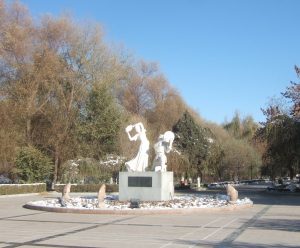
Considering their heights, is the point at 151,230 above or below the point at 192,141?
below

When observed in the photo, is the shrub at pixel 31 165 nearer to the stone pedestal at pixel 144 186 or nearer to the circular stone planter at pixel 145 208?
the circular stone planter at pixel 145 208

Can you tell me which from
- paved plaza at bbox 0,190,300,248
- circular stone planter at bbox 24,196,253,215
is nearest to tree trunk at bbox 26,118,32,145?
circular stone planter at bbox 24,196,253,215

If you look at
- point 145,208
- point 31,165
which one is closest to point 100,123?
point 31,165

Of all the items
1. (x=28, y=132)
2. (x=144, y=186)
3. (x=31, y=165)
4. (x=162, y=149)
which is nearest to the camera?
(x=144, y=186)

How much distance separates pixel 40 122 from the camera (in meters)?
49.1

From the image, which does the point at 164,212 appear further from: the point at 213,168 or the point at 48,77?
the point at 213,168

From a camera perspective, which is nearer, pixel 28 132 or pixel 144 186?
pixel 144 186

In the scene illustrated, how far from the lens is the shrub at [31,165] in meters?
44.0

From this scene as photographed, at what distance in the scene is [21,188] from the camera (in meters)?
39.4

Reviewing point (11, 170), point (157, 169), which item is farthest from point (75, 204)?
point (11, 170)

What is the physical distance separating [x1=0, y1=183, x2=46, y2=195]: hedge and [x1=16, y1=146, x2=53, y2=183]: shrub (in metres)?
2.40

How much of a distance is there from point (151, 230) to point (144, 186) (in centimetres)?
936

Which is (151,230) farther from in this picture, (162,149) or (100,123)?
(100,123)

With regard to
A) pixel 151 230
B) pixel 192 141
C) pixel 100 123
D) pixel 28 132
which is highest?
pixel 100 123
